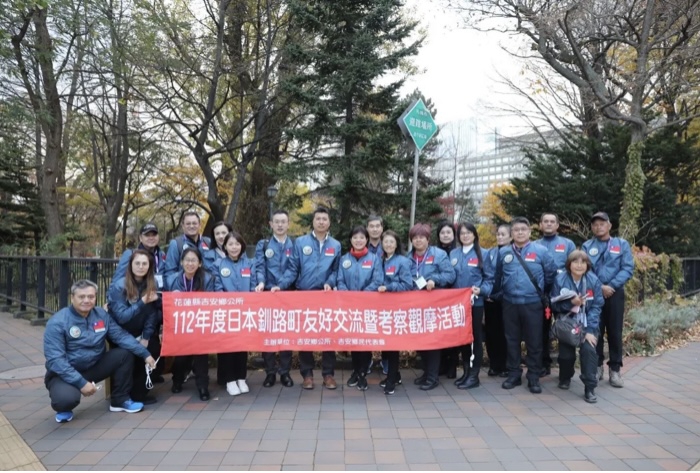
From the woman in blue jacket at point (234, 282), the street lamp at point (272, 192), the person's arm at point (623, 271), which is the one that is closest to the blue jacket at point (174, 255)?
the woman in blue jacket at point (234, 282)

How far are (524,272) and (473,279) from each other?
0.55 m

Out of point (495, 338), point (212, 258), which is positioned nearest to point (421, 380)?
point (495, 338)

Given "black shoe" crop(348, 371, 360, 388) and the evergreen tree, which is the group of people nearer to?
"black shoe" crop(348, 371, 360, 388)

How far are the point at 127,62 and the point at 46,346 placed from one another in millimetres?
10711

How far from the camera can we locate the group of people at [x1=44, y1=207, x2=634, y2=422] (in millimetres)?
4930

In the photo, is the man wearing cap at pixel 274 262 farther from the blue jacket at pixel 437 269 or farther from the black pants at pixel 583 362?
the black pants at pixel 583 362

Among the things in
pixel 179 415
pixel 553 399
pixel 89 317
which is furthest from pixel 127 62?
pixel 553 399

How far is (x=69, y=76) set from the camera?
15.6 metres

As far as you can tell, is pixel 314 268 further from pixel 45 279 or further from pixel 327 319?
pixel 45 279

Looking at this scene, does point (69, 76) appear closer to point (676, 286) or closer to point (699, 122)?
point (676, 286)

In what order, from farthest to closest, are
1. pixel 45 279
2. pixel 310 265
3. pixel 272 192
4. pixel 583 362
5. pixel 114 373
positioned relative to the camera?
pixel 272 192
pixel 45 279
pixel 310 265
pixel 583 362
pixel 114 373

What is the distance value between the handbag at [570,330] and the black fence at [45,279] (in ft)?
20.8

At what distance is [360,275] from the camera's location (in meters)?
5.19

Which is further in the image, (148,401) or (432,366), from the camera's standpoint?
(432,366)
